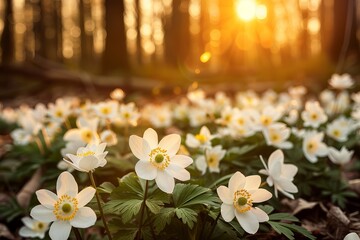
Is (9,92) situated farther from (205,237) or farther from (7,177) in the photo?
(205,237)

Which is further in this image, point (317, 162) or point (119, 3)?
point (119, 3)

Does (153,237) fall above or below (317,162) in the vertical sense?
above

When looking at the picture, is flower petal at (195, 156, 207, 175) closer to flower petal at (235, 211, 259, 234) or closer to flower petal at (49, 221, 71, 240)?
flower petal at (235, 211, 259, 234)

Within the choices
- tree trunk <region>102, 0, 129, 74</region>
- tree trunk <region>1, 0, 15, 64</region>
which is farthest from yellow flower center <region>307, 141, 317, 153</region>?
tree trunk <region>1, 0, 15, 64</region>

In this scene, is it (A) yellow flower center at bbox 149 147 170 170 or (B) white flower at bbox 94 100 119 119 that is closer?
(A) yellow flower center at bbox 149 147 170 170

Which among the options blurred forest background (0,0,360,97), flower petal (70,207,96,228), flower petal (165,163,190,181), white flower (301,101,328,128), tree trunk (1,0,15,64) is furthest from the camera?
tree trunk (1,0,15,64)

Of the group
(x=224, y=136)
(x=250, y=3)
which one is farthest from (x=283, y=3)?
(x=224, y=136)

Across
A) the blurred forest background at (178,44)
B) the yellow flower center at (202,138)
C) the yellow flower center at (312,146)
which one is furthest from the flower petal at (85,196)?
the blurred forest background at (178,44)

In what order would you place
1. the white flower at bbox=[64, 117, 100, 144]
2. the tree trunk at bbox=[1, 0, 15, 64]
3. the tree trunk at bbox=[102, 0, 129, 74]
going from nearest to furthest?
the white flower at bbox=[64, 117, 100, 144] → the tree trunk at bbox=[102, 0, 129, 74] → the tree trunk at bbox=[1, 0, 15, 64]
